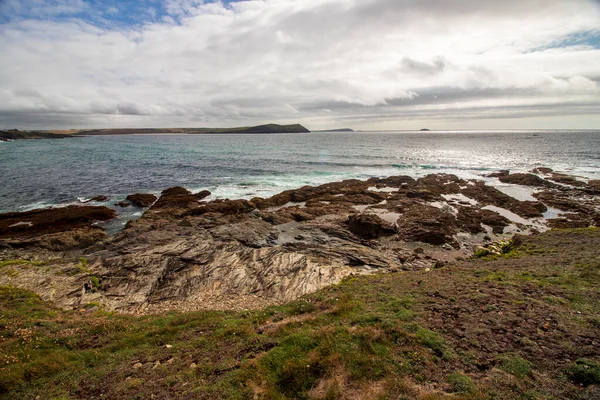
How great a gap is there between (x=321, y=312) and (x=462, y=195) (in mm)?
44676

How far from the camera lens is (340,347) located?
411 inches

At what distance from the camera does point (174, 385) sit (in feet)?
31.1

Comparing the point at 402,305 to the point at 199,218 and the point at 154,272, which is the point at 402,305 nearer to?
the point at 154,272

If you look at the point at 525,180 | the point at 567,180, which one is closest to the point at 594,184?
the point at 567,180

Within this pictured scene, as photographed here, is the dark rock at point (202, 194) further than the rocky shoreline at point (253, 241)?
Yes

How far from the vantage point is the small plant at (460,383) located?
8578 millimetres

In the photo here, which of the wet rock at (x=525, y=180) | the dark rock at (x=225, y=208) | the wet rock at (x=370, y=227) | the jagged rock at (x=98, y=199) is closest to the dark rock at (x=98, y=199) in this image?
the jagged rock at (x=98, y=199)

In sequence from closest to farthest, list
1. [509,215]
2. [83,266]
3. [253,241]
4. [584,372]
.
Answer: [584,372] → [83,266] → [253,241] → [509,215]

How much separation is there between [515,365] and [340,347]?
5956 mm

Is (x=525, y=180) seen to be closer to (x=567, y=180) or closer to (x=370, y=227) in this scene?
(x=567, y=180)

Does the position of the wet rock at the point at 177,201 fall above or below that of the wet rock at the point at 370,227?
above

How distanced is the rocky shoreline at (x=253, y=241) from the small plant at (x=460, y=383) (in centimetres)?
1151

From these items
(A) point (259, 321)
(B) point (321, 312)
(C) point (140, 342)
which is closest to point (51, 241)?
(C) point (140, 342)

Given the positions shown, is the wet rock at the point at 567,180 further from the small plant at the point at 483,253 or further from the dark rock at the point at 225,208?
the dark rock at the point at 225,208
